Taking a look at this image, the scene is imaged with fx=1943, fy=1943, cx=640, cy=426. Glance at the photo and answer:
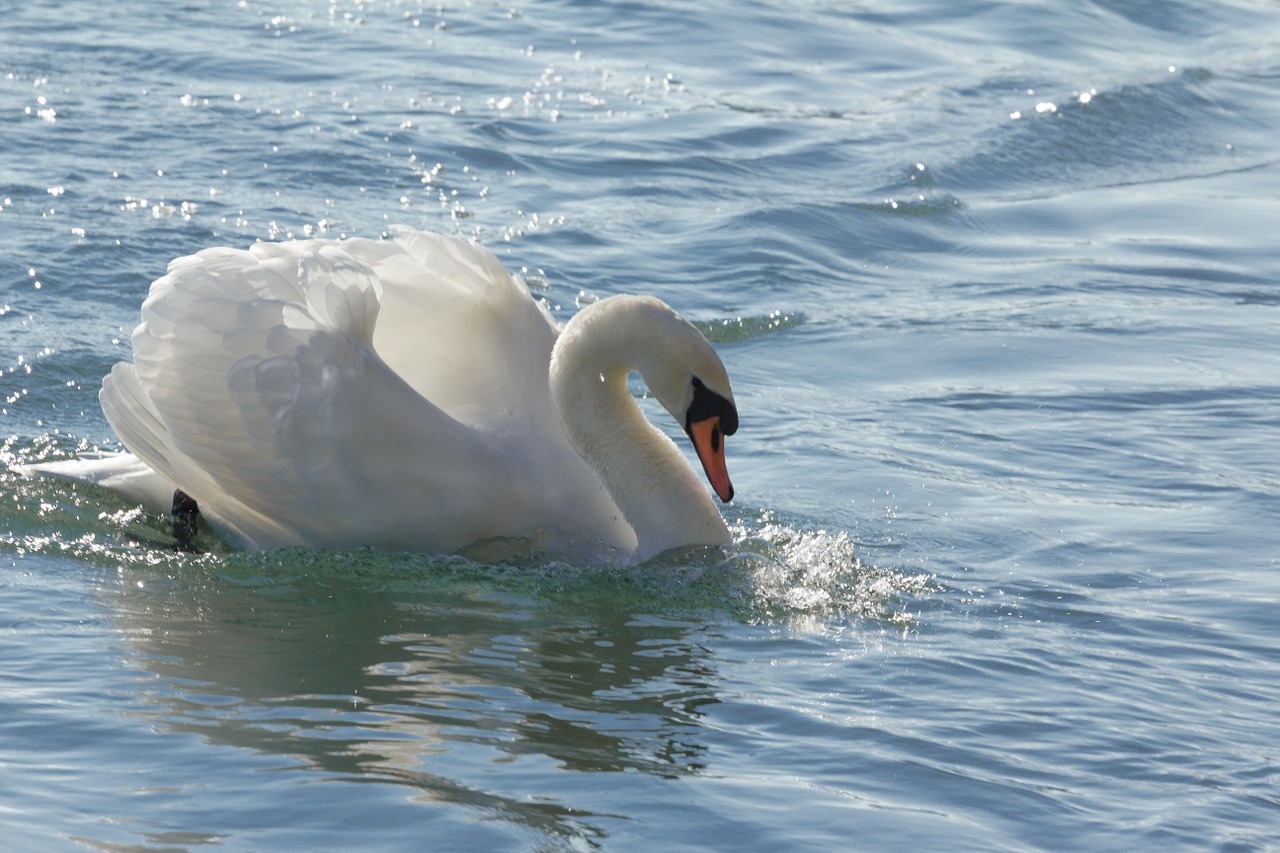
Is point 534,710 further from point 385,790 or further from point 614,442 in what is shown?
point 614,442

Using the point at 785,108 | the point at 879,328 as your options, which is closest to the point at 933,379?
the point at 879,328

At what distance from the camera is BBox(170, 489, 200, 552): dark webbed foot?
6.97 metres

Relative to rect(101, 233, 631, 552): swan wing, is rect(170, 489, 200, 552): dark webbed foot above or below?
below

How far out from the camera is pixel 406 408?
21.2 ft

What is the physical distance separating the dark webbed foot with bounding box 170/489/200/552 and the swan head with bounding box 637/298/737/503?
1.73 meters

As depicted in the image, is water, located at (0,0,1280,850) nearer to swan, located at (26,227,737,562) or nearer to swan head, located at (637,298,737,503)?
swan, located at (26,227,737,562)

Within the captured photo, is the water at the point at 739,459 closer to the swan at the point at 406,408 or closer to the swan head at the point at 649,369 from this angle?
the swan at the point at 406,408

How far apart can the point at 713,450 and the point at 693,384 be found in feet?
0.79

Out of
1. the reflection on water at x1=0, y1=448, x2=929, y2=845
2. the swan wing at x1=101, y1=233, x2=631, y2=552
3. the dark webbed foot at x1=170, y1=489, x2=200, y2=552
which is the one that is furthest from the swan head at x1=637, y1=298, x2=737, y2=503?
the dark webbed foot at x1=170, y1=489, x2=200, y2=552

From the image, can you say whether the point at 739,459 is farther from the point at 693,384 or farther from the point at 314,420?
the point at 314,420

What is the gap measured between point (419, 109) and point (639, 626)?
328 inches

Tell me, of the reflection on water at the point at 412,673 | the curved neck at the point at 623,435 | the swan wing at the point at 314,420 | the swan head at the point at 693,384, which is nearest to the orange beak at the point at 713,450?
the swan head at the point at 693,384

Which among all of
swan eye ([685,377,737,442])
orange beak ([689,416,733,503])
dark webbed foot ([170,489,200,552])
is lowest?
dark webbed foot ([170,489,200,552])

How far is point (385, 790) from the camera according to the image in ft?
15.1
